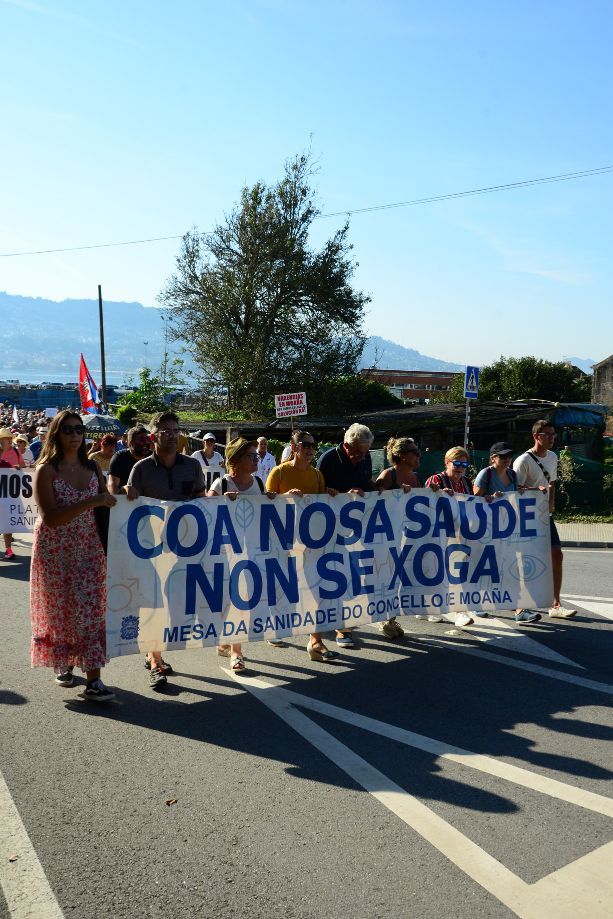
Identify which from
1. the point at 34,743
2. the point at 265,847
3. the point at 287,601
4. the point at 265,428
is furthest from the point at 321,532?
the point at 265,428

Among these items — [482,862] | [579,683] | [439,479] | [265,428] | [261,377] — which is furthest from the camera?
[261,377]

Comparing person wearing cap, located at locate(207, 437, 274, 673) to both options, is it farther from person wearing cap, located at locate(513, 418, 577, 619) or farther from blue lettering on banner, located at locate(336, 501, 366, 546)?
person wearing cap, located at locate(513, 418, 577, 619)

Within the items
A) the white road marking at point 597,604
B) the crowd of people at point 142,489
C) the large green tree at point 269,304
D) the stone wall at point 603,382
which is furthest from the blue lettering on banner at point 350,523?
the stone wall at point 603,382

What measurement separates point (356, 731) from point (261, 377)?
2975 cm

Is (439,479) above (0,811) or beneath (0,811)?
above

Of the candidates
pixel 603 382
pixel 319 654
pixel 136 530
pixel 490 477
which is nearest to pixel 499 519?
pixel 490 477

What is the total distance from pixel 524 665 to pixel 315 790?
2.94 meters

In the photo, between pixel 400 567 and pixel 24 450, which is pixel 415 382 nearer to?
pixel 24 450

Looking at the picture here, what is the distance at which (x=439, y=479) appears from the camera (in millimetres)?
8258

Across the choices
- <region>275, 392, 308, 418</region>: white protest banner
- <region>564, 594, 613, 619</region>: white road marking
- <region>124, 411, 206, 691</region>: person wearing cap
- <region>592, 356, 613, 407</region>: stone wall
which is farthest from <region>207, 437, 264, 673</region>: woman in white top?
<region>592, 356, 613, 407</region>: stone wall

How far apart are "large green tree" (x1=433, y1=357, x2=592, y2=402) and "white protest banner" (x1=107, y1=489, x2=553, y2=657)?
102 feet

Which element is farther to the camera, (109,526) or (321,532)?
(321,532)

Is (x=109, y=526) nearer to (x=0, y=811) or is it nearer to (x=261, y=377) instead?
(x=0, y=811)

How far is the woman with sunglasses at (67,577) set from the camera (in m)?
5.70
